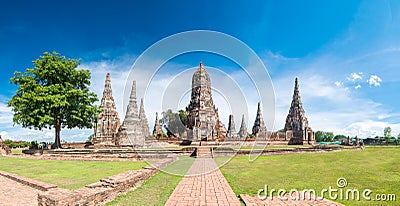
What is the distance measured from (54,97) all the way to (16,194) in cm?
1717

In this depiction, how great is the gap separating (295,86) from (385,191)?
42962 mm

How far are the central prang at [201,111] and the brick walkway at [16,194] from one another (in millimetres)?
21757

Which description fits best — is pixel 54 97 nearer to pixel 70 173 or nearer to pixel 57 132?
pixel 57 132

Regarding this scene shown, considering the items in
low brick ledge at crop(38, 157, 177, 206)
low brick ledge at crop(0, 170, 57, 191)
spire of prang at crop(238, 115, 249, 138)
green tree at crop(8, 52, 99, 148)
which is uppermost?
green tree at crop(8, 52, 99, 148)

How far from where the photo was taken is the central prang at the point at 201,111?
102 feet

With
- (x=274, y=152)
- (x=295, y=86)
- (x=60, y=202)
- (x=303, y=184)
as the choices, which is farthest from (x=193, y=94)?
(x=60, y=202)

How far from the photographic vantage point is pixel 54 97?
2197 centimetres

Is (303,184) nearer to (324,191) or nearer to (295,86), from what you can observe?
(324,191)

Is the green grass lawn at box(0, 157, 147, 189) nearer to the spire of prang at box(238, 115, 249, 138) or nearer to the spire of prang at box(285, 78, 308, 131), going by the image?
the spire of prang at box(238, 115, 249, 138)

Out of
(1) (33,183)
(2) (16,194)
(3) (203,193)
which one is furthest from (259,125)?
(2) (16,194)

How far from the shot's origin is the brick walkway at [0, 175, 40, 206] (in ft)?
21.4

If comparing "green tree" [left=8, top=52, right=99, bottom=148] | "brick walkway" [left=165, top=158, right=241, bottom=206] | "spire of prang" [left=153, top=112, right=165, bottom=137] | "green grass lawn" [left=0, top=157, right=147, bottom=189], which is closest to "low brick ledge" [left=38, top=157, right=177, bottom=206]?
"brick walkway" [left=165, top=158, right=241, bottom=206]

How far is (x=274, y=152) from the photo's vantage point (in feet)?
65.1

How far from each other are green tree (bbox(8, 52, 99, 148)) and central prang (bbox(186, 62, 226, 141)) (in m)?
12.7
